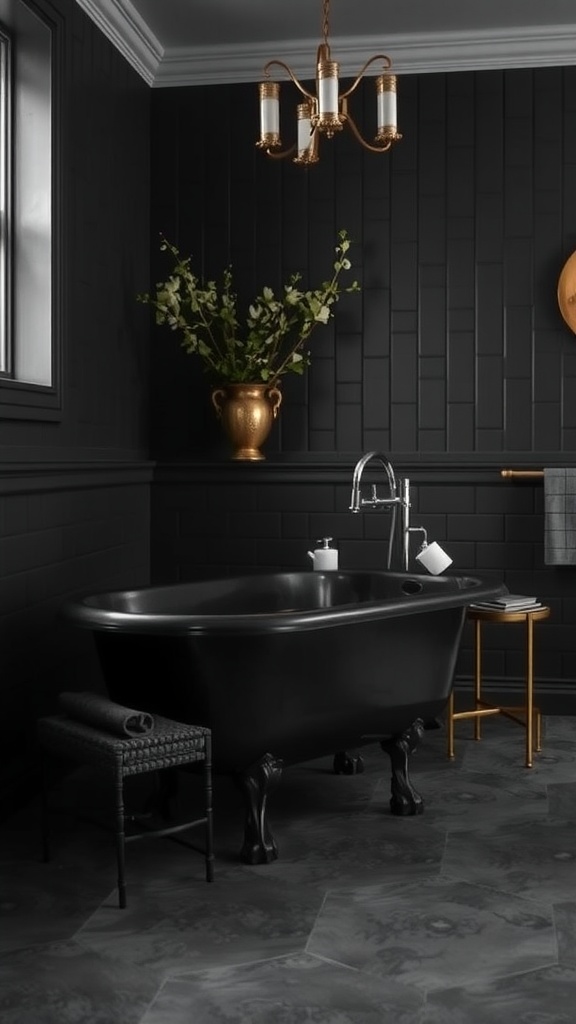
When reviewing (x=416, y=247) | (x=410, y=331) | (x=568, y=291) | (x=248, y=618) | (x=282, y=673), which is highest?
(x=416, y=247)

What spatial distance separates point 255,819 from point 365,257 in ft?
8.71

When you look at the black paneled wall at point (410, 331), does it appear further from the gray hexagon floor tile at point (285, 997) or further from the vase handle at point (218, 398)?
the gray hexagon floor tile at point (285, 997)

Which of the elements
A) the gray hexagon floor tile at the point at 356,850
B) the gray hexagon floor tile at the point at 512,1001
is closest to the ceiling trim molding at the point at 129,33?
the gray hexagon floor tile at the point at 356,850

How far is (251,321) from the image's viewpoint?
4.71 m

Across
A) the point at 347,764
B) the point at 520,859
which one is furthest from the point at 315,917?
the point at 347,764

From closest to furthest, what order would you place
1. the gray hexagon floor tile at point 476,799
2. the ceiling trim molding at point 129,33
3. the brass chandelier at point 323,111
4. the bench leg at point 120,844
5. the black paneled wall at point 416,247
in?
the bench leg at point 120,844
the brass chandelier at point 323,111
the gray hexagon floor tile at point 476,799
the ceiling trim molding at point 129,33
the black paneled wall at point 416,247

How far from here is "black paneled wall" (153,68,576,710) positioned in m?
4.81

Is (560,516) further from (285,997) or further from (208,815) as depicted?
(285,997)

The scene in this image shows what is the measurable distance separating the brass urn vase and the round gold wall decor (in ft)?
4.02

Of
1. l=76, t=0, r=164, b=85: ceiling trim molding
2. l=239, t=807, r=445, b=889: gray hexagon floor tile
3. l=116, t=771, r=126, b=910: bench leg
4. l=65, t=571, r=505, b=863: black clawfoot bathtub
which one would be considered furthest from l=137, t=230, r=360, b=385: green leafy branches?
l=116, t=771, r=126, b=910: bench leg

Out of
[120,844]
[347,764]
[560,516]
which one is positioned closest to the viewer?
[120,844]

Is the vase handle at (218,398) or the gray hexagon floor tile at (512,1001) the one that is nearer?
the gray hexagon floor tile at (512,1001)

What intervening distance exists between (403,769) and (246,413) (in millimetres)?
1768

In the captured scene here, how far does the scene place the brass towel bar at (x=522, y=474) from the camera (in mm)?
4762
